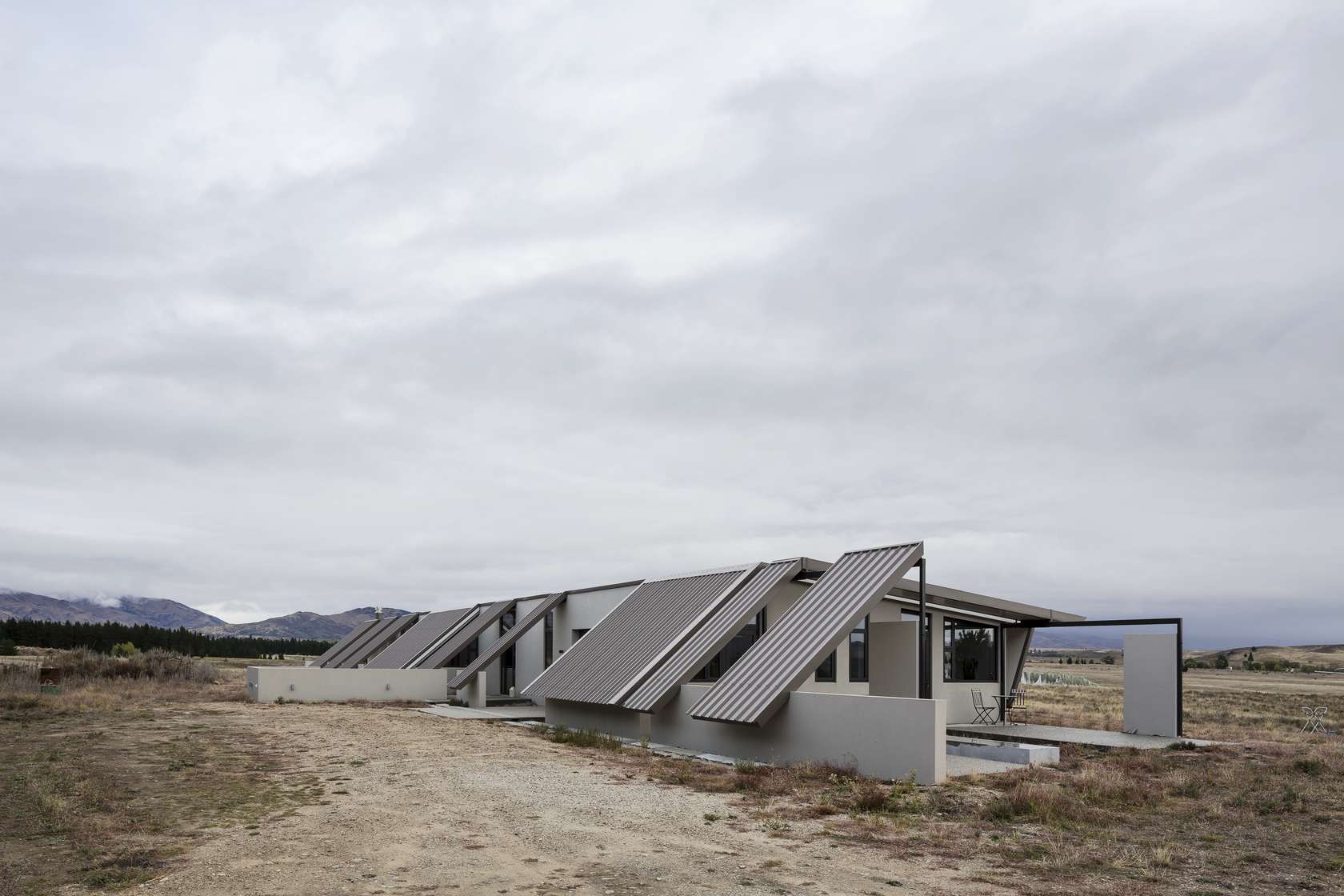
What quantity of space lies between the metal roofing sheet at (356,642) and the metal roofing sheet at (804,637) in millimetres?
32683

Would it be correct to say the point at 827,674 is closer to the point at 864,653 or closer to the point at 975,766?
the point at 864,653

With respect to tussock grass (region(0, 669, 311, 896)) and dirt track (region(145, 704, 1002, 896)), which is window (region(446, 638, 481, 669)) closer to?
tussock grass (region(0, 669, 311, 896))

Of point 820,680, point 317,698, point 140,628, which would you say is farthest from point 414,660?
point 140,628

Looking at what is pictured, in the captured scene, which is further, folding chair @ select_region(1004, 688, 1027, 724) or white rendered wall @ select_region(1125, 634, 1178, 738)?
folding chair @ select_region(1004, 688, 1027, 724)

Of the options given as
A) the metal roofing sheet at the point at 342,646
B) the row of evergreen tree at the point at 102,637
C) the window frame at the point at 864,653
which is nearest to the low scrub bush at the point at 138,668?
Answer: the metal roofing sheet at the point at 342,646

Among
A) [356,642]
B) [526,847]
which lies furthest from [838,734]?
[356,642]

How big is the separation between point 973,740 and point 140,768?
1512cm

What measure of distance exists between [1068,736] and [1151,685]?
2538 mm

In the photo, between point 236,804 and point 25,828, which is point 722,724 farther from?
point 25,828

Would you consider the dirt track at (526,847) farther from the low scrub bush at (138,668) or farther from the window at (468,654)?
the low scrub bush at (138,668)

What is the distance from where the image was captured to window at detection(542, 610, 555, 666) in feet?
110

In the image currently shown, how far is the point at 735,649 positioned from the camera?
2220 cm

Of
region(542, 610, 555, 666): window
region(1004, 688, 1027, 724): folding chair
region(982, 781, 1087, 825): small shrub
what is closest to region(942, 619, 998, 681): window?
region(1004, 688, 1027, 724): folding chair

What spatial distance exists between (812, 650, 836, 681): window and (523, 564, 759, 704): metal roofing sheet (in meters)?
2.82
